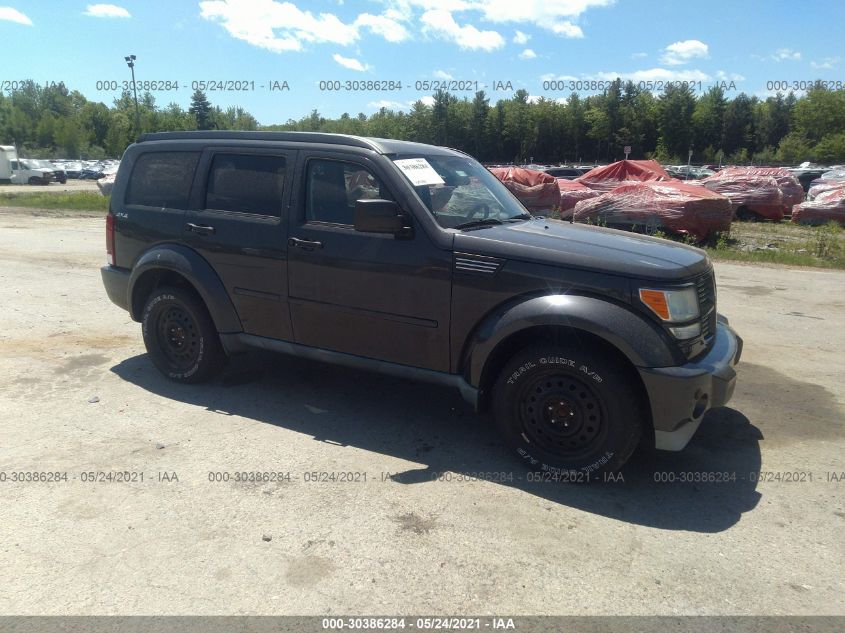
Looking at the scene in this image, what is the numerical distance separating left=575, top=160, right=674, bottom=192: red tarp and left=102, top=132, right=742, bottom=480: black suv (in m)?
15.5

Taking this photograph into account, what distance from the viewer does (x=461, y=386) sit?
163 inches

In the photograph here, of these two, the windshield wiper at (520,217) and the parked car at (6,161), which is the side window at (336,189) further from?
the parked car at (6,161)

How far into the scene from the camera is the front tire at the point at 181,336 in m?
5.24

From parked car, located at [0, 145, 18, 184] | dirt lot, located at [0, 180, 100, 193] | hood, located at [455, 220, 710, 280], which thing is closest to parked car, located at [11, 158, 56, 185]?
parked car, located at [0, 145, 18, 184]

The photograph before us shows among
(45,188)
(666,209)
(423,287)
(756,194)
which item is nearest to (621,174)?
(756,194)

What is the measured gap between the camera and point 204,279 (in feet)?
16.5

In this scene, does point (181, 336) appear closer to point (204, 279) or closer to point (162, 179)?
point (204, 279)

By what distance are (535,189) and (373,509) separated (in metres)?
14.8

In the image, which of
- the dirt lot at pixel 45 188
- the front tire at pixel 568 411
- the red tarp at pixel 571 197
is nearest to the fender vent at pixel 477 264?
the front tire at pixel 568 411

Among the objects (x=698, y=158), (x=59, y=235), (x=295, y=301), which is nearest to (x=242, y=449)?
(x=295, y=301)

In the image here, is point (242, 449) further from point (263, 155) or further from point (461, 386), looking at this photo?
point (263, 155)

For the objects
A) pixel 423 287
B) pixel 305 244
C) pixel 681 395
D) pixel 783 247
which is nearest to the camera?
pixel 681 395

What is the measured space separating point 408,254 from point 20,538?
2602 millimetres

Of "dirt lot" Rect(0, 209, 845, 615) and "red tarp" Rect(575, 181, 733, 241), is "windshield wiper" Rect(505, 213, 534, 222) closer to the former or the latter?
"dirt lot" Rect(0, 209, 845, 615)
